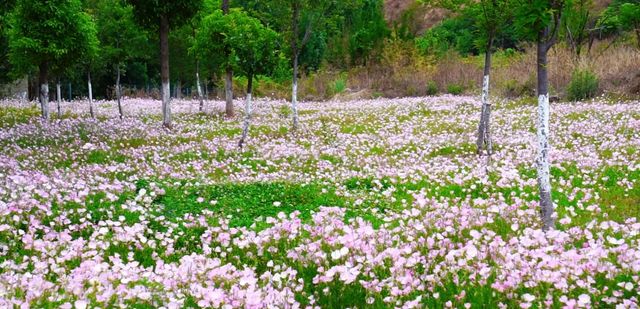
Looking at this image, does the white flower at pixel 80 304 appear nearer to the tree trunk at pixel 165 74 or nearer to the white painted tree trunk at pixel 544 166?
the white painted tree trunk at pixel 544 166

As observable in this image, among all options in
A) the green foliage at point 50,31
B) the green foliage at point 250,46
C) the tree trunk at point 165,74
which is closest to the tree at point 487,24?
the green foliage at point 250,46

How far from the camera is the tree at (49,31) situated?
22.0 meters

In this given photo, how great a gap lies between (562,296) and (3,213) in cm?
Result: 675

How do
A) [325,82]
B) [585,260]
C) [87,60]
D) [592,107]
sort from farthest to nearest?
[325,82] → [87,60] → [592,107] → [585,260]

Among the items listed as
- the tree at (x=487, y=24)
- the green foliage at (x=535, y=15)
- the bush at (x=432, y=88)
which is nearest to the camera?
the green foliage at (x=535, y=15)

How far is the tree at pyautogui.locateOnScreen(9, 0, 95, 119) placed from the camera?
2198cm

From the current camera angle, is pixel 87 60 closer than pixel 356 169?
No

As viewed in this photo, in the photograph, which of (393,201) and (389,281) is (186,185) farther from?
(389,281)

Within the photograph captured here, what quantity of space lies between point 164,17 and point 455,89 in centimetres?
2273

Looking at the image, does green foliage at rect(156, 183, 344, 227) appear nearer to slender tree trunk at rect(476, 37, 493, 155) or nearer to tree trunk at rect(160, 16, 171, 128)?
slender tree trunk at rect(476, 37, 493, 155)

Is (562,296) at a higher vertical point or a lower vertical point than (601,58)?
lower

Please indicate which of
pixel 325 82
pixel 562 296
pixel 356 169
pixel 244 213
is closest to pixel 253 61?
pixel 356 169

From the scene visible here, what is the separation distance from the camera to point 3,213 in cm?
685

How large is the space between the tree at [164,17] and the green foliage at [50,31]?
2671 millimetres
